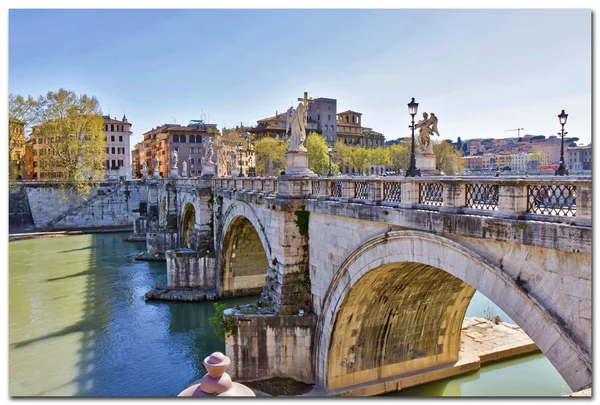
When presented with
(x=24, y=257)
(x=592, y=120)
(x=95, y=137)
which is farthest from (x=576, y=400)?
(x=95, y=137)

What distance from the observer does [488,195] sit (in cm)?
690

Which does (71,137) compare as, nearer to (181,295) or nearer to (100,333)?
(181,295)

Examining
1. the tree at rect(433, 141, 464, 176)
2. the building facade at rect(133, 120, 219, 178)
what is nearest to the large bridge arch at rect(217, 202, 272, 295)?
the tree at rect(433, 141, 464, 176)

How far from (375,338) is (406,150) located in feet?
145

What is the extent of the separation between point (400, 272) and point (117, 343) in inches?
449

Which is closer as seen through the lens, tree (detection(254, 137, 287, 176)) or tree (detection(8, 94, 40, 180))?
tree (detection(8, 94, 40, 180))

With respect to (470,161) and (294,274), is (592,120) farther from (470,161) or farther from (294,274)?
(470,161)

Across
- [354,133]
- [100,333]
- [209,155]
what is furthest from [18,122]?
[354,133]

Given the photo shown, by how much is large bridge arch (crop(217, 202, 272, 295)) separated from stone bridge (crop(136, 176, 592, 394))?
1.07 metres

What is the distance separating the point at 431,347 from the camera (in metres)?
13.7

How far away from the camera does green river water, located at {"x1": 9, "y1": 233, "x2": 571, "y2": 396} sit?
44.9 feet

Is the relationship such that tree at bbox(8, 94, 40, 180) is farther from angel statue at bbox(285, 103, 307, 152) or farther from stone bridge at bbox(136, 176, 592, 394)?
angel statue at bbox(285, 103, 307, 152)

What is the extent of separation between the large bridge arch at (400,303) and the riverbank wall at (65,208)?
41132mm

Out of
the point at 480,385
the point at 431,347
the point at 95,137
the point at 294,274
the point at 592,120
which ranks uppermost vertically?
the point at 95,137
